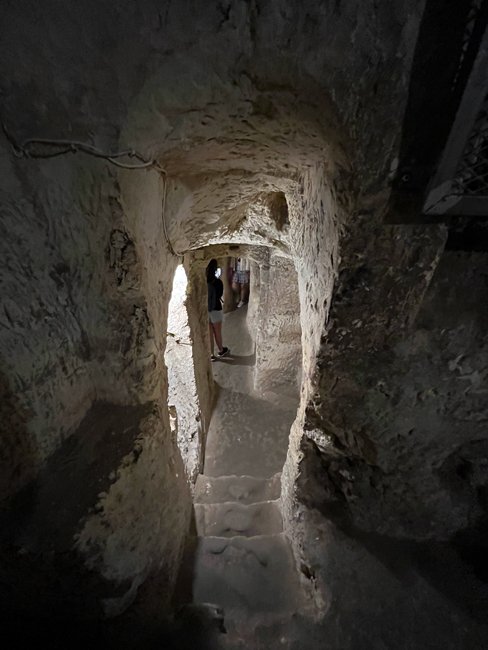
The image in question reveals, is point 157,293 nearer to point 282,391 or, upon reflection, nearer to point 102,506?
point 102,506

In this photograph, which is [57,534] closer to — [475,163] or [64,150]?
[64,150]

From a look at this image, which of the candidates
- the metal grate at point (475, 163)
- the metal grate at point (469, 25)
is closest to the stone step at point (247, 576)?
the metal grate at point (475, 163)

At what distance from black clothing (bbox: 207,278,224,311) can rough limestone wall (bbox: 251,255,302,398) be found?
124 cm

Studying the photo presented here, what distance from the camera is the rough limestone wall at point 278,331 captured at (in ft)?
13.5

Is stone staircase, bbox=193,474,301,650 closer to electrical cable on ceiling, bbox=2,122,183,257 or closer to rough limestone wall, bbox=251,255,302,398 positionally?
electrical cable on ceiling, bbox=2,122,183,257

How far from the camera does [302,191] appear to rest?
1663mm

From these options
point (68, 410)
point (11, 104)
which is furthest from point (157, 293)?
point (11, 104)

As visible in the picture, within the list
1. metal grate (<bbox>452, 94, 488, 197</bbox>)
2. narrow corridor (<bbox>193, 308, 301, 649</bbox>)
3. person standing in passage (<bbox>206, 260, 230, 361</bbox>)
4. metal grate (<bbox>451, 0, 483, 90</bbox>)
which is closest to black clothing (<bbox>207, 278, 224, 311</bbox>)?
person standing in passage (<bbox>206, 260, 230, 361</bbox>)

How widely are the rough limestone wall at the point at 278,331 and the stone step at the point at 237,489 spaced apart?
1785 mm

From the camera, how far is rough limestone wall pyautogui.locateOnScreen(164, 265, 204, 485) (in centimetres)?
330

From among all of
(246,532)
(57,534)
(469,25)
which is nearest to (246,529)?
(246,532)

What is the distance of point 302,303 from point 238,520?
6.06 ft

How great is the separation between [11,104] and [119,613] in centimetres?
197

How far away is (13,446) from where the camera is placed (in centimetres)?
101
